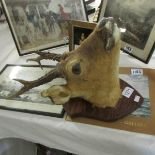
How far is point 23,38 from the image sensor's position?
941mm

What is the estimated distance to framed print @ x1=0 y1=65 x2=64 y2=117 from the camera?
710 mm

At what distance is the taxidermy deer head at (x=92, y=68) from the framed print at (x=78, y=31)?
19 cm

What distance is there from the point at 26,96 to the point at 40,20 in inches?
12.4

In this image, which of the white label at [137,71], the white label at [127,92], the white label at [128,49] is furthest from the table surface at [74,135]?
the white label at [128,49]

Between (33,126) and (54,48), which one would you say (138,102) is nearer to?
(33,126)

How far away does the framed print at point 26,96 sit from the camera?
71 cm

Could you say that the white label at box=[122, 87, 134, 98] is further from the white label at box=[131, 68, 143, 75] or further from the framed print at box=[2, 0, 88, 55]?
the framed print at box=[2, 0, 88, 55]

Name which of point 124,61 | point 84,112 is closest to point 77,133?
point 84,112

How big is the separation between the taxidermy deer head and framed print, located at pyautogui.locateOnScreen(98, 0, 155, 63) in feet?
0.74

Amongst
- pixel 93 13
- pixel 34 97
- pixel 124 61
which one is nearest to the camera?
pixel 34 97

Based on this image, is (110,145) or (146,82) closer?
(110,145)

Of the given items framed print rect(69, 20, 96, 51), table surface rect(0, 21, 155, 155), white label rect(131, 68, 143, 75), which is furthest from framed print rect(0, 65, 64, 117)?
white label rect(131, 68, 143, 75)

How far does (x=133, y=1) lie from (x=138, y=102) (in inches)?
13.6

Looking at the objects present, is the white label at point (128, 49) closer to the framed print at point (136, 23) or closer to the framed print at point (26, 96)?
the framed print at point (136, 23)
